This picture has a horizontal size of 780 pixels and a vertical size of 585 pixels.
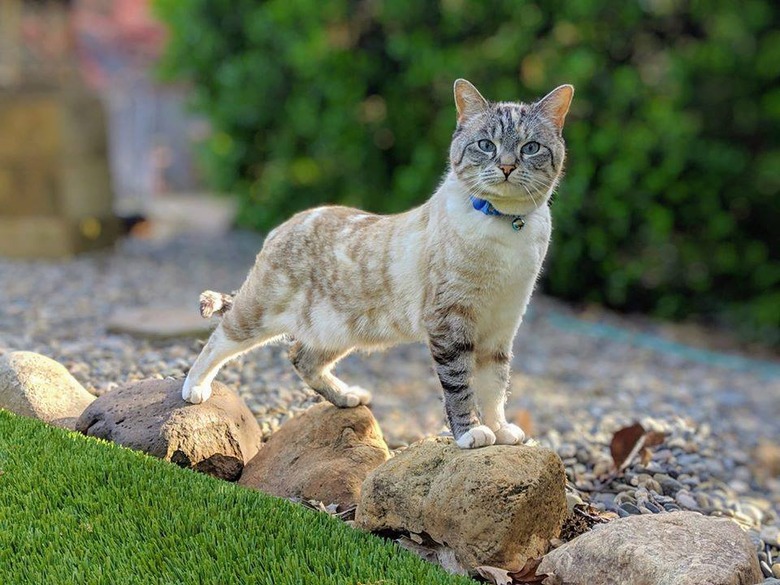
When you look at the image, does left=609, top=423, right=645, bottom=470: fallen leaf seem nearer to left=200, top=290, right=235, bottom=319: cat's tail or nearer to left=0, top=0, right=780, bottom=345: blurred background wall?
left=200, top=290, right=235, bottom=319: cat's tail

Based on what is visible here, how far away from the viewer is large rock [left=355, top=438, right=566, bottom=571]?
122 inches

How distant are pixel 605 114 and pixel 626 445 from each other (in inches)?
193

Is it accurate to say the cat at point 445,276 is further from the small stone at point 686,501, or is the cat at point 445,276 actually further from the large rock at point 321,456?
the small stone at point 686,501

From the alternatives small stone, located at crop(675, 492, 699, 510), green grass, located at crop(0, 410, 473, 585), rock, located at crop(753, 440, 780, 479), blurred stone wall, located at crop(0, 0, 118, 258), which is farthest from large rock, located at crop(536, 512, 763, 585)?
blurred stone wall, located at crop(0, 0, 118, 258)

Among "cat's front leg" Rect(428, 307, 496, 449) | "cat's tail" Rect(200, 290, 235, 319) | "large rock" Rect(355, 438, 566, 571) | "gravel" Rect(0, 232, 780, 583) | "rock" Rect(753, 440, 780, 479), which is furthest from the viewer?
"rock" Rect(753, 440, 780, 479)

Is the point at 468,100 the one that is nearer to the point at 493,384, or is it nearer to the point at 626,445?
the point at 493,384

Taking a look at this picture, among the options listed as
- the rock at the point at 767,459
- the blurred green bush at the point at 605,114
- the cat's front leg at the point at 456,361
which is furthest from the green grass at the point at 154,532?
the blurred green bush at the point at 605,114

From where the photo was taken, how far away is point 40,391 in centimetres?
414

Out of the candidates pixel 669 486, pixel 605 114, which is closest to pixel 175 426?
pixel 669 486

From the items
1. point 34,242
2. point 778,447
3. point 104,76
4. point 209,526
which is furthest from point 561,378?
point 104,76

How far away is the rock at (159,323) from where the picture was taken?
235 inches

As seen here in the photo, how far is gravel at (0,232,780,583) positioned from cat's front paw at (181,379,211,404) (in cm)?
65

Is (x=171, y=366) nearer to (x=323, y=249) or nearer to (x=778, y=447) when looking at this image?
(x=323, y=249)

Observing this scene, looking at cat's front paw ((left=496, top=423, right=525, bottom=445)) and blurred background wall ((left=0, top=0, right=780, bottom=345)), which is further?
blurred background wall ((left=0, top=0, right=780, bottom=345))
